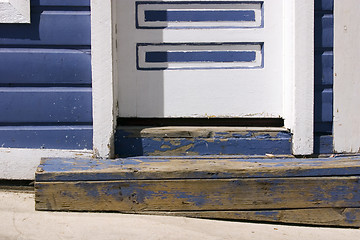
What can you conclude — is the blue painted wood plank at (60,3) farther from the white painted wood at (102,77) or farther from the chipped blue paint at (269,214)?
the chipped blue paint at (269,214)

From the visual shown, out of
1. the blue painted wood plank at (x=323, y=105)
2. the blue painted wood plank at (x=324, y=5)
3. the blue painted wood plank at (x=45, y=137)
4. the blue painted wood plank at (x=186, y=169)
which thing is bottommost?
the blue painted wood plank at (x=186, y=169)

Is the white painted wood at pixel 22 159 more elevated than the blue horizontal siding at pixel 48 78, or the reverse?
the blue horizontal siding at pixel 48 78

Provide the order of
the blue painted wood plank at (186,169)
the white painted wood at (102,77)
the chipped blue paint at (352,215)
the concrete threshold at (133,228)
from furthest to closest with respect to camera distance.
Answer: the white painted wood at (102,77) < the chipped blue paint at (352,215) < the blue painted wood plank at (186,169) < the concrete threshold at (133,228)

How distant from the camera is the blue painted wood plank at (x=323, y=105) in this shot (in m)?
2.89

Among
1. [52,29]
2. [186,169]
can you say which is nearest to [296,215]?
[186,169]

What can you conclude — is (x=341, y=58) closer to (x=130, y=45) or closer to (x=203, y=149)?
(x=203, y=149)

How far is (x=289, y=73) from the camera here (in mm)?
2896

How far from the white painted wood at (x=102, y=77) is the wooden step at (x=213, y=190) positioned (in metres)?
0.24

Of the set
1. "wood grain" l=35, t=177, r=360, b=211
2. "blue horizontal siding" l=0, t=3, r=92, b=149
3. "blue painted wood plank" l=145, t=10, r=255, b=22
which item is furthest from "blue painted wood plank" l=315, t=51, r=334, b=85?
"blue horizontal siding" l=0, t=3, r=92, b=149

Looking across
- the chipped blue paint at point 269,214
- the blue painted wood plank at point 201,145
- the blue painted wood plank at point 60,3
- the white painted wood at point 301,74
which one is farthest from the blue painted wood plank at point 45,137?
the white painted wood at point 301,74

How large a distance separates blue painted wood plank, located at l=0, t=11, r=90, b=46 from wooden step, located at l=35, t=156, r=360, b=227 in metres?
0.82

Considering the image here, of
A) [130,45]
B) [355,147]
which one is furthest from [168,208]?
[355,147]

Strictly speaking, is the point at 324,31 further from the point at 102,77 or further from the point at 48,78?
the point at 48,78

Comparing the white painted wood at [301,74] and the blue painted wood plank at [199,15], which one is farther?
the blue painted wood plank at [199,15]
